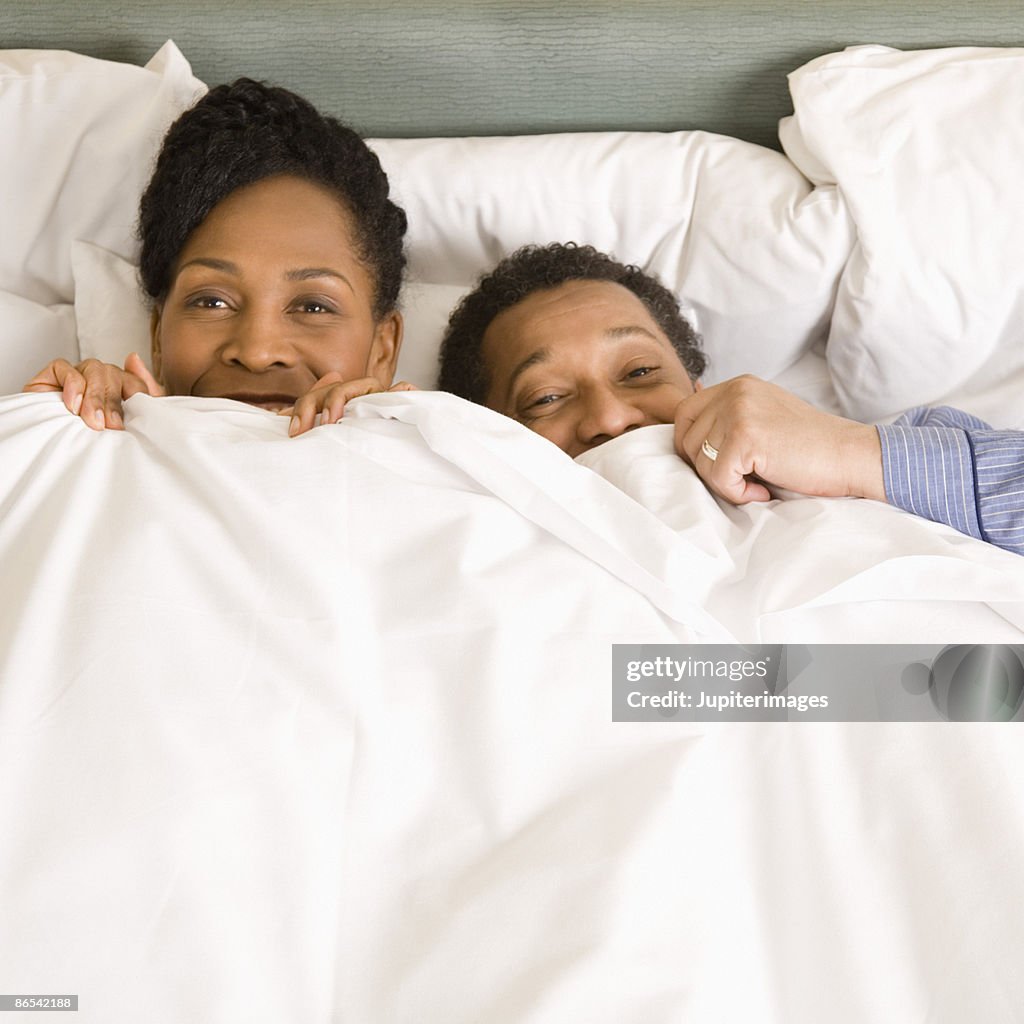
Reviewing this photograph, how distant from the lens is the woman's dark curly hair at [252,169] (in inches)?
52.3

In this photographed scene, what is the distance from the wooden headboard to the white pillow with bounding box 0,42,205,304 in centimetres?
10

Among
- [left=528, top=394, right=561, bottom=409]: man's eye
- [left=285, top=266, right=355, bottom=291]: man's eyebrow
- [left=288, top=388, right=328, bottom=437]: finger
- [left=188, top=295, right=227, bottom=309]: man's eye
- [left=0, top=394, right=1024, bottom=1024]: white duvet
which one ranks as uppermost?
[left=285, top=266, right=355, bottom=291]: man's eyebrow

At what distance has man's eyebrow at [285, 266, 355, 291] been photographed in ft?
4.09

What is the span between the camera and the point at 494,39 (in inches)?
61.8

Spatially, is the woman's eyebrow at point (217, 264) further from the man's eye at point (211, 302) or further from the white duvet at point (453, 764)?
the white duvet at point (453, 764)

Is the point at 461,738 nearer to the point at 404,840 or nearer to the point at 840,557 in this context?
the point at 404,840

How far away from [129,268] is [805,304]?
895 millimetres

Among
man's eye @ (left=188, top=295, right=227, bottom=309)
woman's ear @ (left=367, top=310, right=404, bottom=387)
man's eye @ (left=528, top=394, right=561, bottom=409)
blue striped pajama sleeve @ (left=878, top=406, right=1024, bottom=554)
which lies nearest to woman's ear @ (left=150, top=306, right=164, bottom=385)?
man's eye @ (left=188, top=295, right=227, bottom=309)

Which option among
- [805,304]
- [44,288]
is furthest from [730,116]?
[44,288]

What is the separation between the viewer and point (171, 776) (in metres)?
0.71

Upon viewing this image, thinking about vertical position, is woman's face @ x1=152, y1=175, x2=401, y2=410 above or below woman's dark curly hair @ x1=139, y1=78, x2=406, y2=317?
below

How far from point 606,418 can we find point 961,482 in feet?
1.17

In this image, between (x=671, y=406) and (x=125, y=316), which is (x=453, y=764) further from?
(x=125, y=316)

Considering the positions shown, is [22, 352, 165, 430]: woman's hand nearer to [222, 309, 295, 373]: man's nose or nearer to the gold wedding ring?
[222, 309, 295, 373]: man's nose
